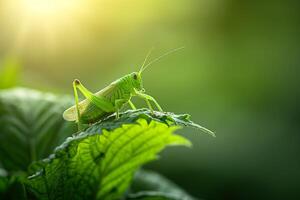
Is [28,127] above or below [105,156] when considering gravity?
above


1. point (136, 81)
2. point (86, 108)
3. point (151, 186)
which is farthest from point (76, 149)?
point (151, 186)

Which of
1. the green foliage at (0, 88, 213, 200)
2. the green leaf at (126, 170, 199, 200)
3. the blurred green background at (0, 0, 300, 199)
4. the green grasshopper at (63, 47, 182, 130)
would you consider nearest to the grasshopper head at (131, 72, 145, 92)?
the green grasshopper at (63, 47, 182, 130)

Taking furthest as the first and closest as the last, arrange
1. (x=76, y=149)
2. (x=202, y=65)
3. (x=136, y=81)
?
(x=202, y=65) → (x=136, y=81) → (x=76, y=149)

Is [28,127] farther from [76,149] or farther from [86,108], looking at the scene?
[76,149]

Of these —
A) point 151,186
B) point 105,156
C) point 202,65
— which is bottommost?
point 151,186

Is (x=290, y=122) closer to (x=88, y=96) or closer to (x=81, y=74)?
(x=81, y=74)

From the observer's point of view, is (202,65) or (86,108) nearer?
(86,108)

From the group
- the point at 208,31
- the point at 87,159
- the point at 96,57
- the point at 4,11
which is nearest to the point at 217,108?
the point at 208,31

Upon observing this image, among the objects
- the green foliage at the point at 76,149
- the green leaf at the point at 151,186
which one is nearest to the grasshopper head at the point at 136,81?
the green foliage at the point at 76,149
